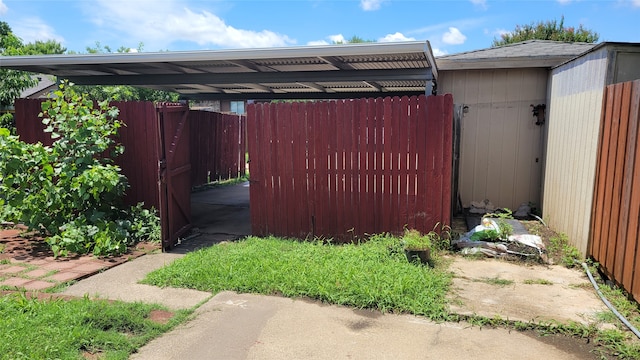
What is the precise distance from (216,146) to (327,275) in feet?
28.9

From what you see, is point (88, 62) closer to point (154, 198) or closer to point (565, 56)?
point (154, 198)

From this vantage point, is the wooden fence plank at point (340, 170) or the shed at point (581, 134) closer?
the shed at point (581, 134)

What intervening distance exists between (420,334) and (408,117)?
308cm

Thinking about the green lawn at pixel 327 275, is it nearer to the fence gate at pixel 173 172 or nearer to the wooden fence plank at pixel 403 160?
the wooden fence plank at pixel 403 160

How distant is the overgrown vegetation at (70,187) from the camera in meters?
5.84

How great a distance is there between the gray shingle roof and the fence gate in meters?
4.66

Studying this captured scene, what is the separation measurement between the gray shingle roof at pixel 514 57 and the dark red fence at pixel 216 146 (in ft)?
20.1

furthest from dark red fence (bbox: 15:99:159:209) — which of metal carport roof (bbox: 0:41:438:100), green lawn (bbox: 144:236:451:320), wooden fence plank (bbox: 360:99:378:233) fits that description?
wooden fence plank (bbox: 360:99:378:233)

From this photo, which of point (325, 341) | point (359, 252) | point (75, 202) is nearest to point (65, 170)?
point (75, 202)

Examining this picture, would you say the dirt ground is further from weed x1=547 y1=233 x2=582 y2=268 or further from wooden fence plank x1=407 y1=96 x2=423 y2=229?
wooden fence plank x1=407 y1=96 x2=423 y2=229

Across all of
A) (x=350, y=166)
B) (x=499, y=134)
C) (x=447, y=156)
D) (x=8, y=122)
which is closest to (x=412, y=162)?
(x=447, y=156)

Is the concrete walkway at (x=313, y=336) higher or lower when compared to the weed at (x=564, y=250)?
lower

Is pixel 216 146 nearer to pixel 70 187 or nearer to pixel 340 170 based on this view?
pixel 70 187

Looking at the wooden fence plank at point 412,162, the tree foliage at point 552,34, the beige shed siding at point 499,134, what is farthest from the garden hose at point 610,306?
the tree foliage at point 552,34
